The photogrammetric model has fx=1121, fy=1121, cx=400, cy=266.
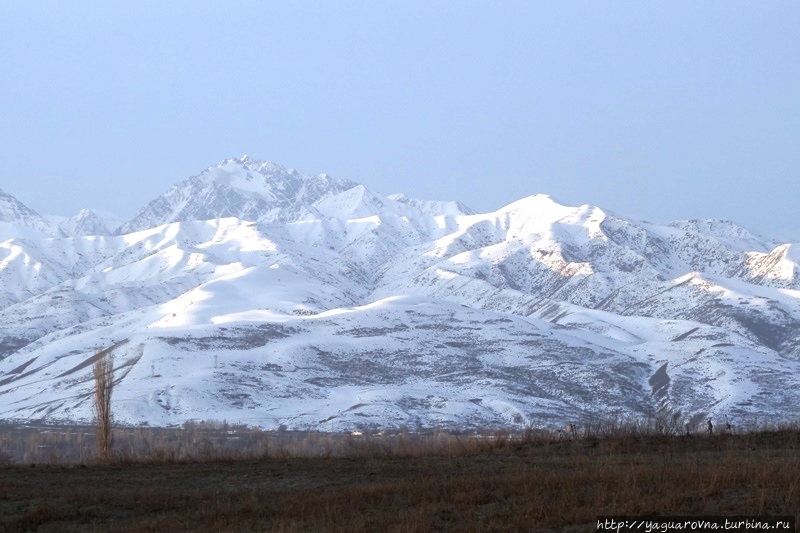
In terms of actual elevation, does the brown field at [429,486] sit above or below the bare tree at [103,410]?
below

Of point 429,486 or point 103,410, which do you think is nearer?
point 429,486

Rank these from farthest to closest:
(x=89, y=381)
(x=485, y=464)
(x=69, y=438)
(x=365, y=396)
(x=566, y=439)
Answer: (x=89, y=381) < (x=365, y=396) < (x=69, y=438) < (x=566, y=439) < (x=485, y=464)

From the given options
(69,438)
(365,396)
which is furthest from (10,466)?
(365,396)

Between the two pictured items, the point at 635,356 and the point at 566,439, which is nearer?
the point at 566,439

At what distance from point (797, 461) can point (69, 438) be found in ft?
234

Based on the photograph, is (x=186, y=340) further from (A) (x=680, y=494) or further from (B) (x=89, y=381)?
(A) (x=680, y=494)

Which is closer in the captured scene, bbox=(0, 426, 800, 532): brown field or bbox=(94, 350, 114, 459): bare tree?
bbox=(0, 426, 800, 532): brown field

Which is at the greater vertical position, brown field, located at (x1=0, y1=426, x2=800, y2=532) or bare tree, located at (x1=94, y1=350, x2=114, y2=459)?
bare tree, located at (x1=94, y1=350, x2=114, y2=459)

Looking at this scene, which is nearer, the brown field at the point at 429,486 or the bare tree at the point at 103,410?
the brown field at the point at 429,486

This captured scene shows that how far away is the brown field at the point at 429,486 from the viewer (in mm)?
14586

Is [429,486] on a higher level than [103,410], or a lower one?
lower

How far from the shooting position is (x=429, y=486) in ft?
57.5

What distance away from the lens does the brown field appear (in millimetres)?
14586

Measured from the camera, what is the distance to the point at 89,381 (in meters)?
132
